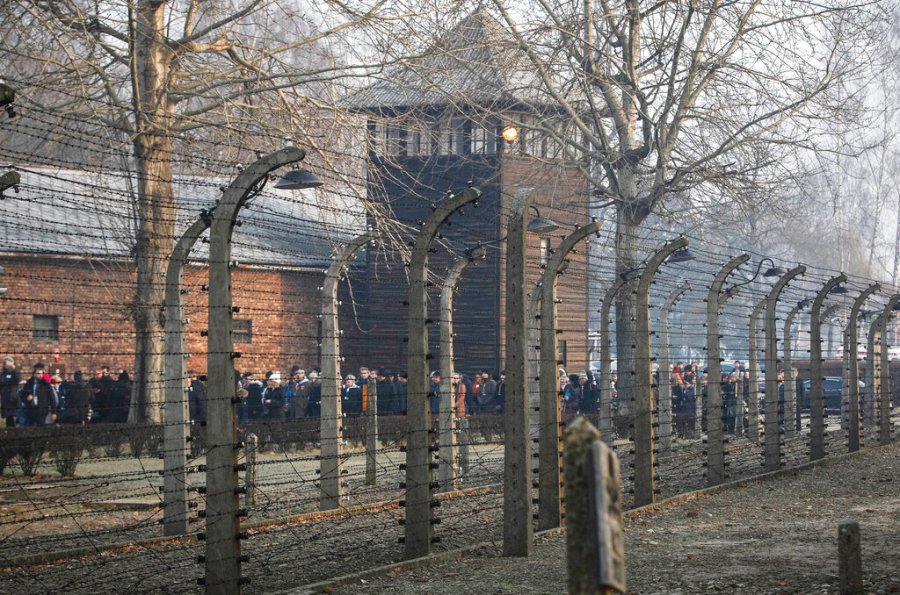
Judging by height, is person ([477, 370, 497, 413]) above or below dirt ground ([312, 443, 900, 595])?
above

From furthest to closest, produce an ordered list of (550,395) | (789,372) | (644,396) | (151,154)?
(789,372), (151,154), (644,396), (550,395)

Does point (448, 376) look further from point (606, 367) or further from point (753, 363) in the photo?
point (753, 363)

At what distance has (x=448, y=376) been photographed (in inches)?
592

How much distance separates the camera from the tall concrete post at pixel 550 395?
1185cm

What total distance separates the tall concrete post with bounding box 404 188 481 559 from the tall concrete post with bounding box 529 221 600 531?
5.42 feet

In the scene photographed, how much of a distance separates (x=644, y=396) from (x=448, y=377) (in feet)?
7.70

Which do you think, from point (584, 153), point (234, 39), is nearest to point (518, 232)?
point (234, 39)

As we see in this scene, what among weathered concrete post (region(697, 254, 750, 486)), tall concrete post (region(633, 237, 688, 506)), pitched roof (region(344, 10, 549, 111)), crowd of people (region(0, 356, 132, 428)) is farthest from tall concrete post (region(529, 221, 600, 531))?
crowd of people (region(0, 356, 132, 428))

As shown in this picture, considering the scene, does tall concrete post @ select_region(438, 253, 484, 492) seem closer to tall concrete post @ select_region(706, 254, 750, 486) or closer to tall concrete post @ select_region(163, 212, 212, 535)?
tall concrete post @ select_region(163, 212, 212, 535)

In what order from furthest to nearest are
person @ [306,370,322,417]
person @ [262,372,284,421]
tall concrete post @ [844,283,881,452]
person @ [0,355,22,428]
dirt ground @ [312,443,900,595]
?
person @ [262,372,284,421] < person @ [306,370,322,417] < person @ [0,355,22,428] < tall concrete post @ [844,283,881,452] < dirt ground @ [312,443,900,595]

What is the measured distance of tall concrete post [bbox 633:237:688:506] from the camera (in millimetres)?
13836

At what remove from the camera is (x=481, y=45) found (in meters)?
26.1

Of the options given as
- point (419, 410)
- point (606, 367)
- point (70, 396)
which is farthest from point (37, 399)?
point (419, 410)

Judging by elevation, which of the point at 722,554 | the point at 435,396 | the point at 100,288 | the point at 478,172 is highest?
the point at 478,172
